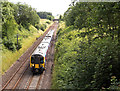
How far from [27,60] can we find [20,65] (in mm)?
2530

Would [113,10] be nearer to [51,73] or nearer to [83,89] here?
[83,89]

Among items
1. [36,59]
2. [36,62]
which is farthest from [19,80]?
[36,59]

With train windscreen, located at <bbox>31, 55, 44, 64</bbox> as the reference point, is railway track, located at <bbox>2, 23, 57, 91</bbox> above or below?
below

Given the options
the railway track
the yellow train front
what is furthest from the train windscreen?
the railway track

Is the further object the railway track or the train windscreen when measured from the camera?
the train windscreen

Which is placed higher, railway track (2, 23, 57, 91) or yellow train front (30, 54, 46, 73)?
yellow train front (30, 54, 46, 73)

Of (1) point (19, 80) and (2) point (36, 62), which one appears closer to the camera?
(1) point (19, 80)

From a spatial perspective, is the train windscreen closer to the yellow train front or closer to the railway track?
the yellow train front

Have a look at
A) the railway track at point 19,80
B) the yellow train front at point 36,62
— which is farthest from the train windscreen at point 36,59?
the railway track at point 19,80

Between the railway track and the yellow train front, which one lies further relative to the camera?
the yellow train front

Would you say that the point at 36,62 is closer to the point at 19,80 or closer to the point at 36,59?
the point at 36,59

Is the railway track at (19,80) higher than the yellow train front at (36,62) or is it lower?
lower

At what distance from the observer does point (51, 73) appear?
55.7 feet

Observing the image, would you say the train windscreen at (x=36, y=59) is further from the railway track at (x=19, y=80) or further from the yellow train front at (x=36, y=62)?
the railway track at (x=19, y=80)
